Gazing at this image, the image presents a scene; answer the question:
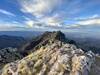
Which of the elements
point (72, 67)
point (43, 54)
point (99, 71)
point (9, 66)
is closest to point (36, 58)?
point (43, 54)

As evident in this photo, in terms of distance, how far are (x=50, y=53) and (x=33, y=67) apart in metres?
7.23

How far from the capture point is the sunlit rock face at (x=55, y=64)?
150 feet

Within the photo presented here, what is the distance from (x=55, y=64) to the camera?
47.8 metres

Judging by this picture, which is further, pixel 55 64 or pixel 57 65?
pixel 55 64

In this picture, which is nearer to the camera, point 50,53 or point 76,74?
point 76,74

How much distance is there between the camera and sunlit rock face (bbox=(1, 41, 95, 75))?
4559cm

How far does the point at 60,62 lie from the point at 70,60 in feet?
8.18

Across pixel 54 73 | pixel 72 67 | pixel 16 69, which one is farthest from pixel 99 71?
pixel 16 69

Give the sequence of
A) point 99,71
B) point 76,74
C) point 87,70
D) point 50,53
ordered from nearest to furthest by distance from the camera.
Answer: point 76,74 → point 87,70 → point 99,71 → point 50,53

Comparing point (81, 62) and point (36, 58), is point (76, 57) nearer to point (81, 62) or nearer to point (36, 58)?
point (81, 62)

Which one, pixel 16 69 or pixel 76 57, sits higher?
pixel 76 57

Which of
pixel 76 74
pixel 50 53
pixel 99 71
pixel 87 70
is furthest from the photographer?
pixel 50 53

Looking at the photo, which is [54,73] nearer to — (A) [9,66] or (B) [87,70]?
(B) [87,70]

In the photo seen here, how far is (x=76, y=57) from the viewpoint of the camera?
49375mm
